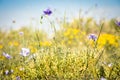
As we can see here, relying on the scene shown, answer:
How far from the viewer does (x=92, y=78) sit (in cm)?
276

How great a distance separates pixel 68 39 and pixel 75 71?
5223 millimetres

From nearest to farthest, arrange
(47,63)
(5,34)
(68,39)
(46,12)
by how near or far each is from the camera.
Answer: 1. (47,63)
2. (46,12)
3. (68,39)
4. (5,34)

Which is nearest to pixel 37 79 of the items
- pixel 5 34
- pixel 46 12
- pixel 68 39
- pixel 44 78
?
pixel 44 78

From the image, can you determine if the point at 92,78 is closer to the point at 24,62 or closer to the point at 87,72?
the point at 87,72

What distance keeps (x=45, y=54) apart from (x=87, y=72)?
0.55 metres

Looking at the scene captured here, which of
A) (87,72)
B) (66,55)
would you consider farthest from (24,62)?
(87,72)

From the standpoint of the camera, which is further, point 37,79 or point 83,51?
point 83,51

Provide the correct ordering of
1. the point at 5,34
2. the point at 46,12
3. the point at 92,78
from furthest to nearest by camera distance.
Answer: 1. the point at 5,34
2. the point at 46,12
3. the point at 92,78

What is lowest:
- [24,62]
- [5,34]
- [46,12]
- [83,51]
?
[5,34]

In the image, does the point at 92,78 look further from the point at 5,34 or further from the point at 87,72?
the point at 5,34

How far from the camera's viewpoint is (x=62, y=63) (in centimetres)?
290

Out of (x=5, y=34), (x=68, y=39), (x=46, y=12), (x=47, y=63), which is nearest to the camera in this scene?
(x=47, y=63)

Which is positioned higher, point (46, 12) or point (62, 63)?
point (46, 12)

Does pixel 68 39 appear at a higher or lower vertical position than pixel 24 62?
lower
